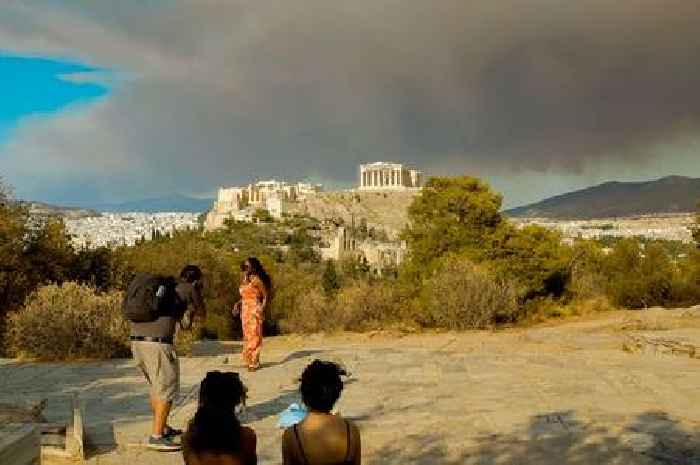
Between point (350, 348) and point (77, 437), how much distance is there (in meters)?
7.43

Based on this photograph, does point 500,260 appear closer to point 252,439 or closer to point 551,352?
point 551,352

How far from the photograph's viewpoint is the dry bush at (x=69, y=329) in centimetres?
1248

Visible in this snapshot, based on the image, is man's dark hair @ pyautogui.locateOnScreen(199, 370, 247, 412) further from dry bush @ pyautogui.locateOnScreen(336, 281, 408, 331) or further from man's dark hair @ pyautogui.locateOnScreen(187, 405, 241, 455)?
dry bush @ pyautogui.locateOnScreen(336, 281, 408, 331)

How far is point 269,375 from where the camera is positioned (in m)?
10.5

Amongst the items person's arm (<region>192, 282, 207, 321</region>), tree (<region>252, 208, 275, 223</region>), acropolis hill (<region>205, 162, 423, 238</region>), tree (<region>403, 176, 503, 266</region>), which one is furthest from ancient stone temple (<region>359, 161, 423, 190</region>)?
person's arm (<region>192, 282, 207, 321</region>)

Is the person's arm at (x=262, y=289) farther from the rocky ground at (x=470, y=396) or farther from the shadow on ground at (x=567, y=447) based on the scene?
the shadow on ground at (x=567, y=447)

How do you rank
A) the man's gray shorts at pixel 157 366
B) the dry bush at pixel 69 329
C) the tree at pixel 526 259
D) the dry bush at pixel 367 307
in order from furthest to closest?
the tree at pixel 526 259 < the dry bush at pixel 367 307 < the dry bush at pixel 69 329 < the man's gray shorts at pixel 157 366

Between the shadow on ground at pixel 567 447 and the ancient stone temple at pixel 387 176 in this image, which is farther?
the ancient stone temple at pixel 387 176

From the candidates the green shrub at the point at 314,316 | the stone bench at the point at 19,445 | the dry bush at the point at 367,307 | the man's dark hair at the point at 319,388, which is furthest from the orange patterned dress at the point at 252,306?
the dry bush at the point at 367,307

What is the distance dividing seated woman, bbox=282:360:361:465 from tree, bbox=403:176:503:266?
18792 millimetres

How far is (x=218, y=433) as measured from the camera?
3734mm

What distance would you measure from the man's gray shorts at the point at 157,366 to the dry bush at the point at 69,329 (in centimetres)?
626

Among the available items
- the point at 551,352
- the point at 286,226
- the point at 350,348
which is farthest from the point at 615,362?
the point at 286,226

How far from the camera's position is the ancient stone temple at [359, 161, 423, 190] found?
180m
